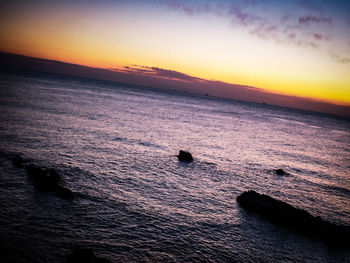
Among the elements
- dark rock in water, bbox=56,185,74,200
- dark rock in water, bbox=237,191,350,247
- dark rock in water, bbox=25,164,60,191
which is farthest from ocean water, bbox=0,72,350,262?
dark rock in water, bbox=237,191,350,247

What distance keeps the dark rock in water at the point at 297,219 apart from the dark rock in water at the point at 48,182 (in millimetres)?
14730

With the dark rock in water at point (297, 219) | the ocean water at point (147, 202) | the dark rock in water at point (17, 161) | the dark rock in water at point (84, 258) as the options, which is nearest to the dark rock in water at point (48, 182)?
the ocean water at point (147, 202)

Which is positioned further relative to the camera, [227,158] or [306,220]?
[227,158]

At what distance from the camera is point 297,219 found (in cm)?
1681

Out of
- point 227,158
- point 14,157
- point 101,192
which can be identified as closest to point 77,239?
point 101,192

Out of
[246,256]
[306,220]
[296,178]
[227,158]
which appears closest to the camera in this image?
[246,256]

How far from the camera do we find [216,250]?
13.4 meters

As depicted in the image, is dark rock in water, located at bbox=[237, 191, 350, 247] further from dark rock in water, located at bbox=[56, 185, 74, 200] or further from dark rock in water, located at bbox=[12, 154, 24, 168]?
dark rock in water, located at bbox=[12, 154, 24, 168]

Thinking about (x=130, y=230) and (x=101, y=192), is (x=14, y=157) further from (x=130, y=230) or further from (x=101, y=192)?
(x=130, y=230)

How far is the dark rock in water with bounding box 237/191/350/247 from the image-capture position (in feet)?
51.2

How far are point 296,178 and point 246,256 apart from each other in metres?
20.2

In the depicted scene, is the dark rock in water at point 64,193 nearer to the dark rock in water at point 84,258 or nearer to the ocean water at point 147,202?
the ocean water at point 147,202

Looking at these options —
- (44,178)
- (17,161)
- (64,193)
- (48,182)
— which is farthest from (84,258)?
(17,161)

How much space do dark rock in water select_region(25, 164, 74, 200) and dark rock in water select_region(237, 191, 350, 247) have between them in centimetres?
1473
